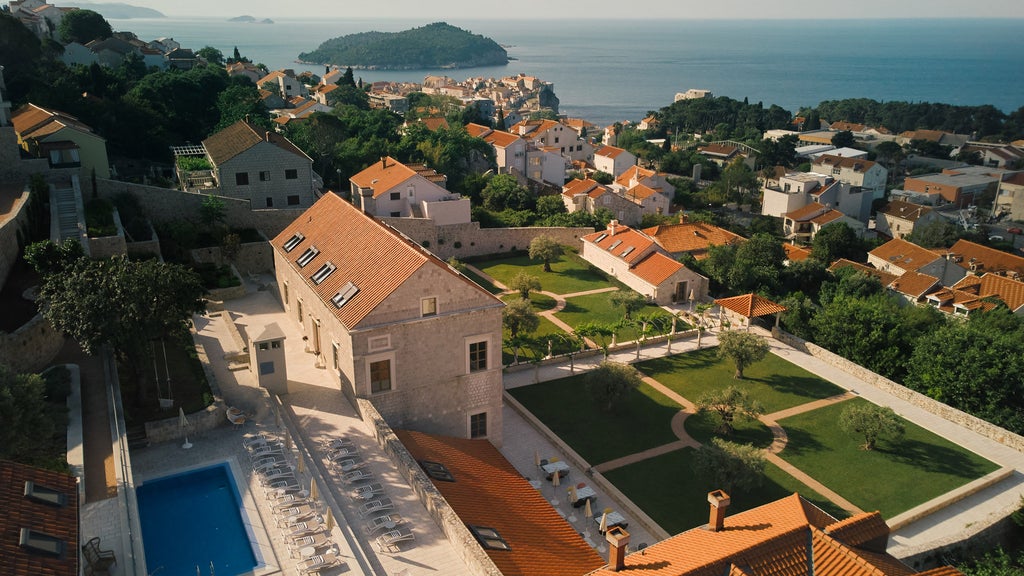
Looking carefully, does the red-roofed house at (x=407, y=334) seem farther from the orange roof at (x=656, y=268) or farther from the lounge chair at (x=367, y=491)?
the orange roof at (x=656, y=268)

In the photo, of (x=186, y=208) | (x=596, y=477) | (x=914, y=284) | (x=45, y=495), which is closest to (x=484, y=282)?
(x=186, y=208)

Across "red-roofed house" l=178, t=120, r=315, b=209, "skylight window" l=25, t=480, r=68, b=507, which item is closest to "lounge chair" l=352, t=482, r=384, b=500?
"skylight window" l=25, t=480, r=68, b=507

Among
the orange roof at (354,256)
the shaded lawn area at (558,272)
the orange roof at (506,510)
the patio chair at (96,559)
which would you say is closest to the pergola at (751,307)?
the shaded lawn area at (558,272)

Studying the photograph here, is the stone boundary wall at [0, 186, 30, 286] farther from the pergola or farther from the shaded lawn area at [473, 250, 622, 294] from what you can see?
the pergola

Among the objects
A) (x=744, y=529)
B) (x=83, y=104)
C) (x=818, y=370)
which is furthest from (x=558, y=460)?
(x=83, y=104)

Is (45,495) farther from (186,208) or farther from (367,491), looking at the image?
(186,208)
